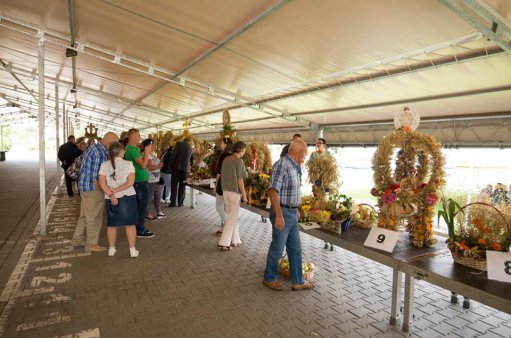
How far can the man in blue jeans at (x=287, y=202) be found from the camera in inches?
139

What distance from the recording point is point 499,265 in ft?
8.13

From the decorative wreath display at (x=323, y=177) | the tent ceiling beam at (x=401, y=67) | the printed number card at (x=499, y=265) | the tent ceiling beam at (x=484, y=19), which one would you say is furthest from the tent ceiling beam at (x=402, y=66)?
the printed number card at (x=499, y=265)

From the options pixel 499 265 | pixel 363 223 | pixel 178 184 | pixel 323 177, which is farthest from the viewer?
pixel 178 184

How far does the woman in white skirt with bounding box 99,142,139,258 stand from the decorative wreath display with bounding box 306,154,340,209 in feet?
8.04

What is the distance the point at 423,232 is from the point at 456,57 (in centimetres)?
278

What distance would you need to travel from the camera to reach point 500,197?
9.25 ft

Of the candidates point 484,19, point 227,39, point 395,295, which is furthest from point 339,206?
point 227,39

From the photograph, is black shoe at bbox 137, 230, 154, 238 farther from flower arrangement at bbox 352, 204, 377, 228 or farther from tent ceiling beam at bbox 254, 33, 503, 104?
tent ceiling beam at bbox 254, 33, 503, 104

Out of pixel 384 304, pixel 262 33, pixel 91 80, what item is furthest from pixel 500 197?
pixel 91 80

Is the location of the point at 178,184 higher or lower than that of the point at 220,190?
lower

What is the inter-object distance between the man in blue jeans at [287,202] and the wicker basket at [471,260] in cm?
155

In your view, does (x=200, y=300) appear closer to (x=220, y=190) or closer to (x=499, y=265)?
(x=220, y=190)

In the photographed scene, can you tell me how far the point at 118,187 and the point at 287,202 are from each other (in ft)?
7.71

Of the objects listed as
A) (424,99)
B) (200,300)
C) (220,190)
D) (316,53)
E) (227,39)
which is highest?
(227,39)
